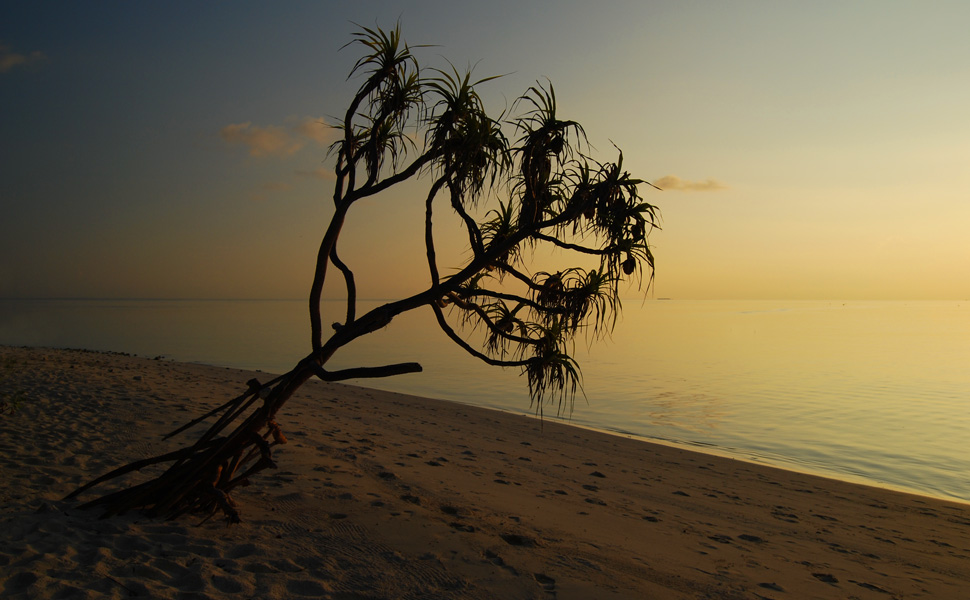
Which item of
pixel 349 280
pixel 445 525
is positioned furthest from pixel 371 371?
pixel 445 525

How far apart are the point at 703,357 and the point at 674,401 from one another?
14.5 meters

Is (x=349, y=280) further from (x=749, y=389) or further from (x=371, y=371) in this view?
(x=749, y=389)

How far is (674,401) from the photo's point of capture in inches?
736

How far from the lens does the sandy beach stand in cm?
394

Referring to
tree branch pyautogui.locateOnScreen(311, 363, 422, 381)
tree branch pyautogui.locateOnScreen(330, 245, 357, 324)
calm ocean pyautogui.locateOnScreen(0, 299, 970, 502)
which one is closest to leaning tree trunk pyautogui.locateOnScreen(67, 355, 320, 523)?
tree branch pyautogui.locateOnScreen(311, 363, 422, 381)

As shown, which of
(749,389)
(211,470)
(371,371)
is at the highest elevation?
(749,389)

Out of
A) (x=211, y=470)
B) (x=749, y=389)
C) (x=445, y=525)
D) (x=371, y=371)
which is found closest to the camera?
(x=371, y=371)

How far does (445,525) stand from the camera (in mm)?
5141

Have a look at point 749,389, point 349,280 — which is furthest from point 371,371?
point 749,389

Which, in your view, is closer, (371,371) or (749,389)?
(371,371)

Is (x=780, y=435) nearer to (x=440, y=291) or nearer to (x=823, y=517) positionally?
(x=823, y=517)

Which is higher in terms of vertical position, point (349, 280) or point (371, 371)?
point (349, 280)

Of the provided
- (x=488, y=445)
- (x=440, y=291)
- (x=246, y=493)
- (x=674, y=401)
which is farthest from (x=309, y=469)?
(x=674, y=401)

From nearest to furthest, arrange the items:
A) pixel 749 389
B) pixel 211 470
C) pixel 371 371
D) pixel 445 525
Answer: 1. pixel 371 371
2. pixel 211 470
3. pixel 445 525
4. pixel 749 389
